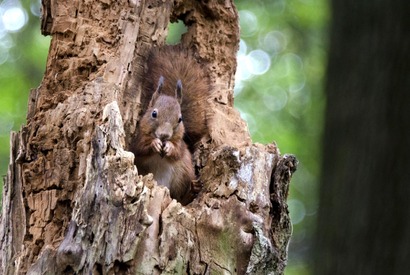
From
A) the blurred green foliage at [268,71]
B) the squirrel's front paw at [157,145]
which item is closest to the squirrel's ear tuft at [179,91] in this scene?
the squirrel's front paw at [157,145]

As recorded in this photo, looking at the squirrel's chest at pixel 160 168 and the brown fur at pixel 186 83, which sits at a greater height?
the brown fur at pixel 186 83

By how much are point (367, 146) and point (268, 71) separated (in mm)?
8711

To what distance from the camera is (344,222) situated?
5.95 feet

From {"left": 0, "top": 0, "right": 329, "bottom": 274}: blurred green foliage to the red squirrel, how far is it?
3.94 metres

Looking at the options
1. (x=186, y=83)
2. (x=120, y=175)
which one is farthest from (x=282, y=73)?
(x=120, y=175)

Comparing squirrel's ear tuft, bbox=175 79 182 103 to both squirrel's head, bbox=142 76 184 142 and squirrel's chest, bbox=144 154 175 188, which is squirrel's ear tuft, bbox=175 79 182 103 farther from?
squirrel's chest, bbox=144 154 175 188

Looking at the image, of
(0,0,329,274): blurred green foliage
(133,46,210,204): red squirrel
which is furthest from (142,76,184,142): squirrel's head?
(0,0,329,274): blurred green foliage

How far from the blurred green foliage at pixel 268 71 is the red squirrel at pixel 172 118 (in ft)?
12.9

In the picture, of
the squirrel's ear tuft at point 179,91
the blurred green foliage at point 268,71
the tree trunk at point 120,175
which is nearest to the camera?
the tree trunk at point 120,175

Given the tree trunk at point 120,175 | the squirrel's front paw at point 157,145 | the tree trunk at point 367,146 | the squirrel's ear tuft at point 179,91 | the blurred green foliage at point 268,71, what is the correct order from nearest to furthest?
the tree trunk at point 367,146, the tree trunk at point 120,175, the squirrel's front paw at point 157,145, the squirrel's ear tuft at point 179,91, the blurred green foliage at point 268,71

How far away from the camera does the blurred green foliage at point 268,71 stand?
366 inches

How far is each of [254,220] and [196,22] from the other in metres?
1.75

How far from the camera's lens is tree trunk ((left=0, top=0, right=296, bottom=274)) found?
11.5 feet

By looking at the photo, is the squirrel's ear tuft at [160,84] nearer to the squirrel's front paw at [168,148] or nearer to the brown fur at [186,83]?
the brown fur at [186,83]
